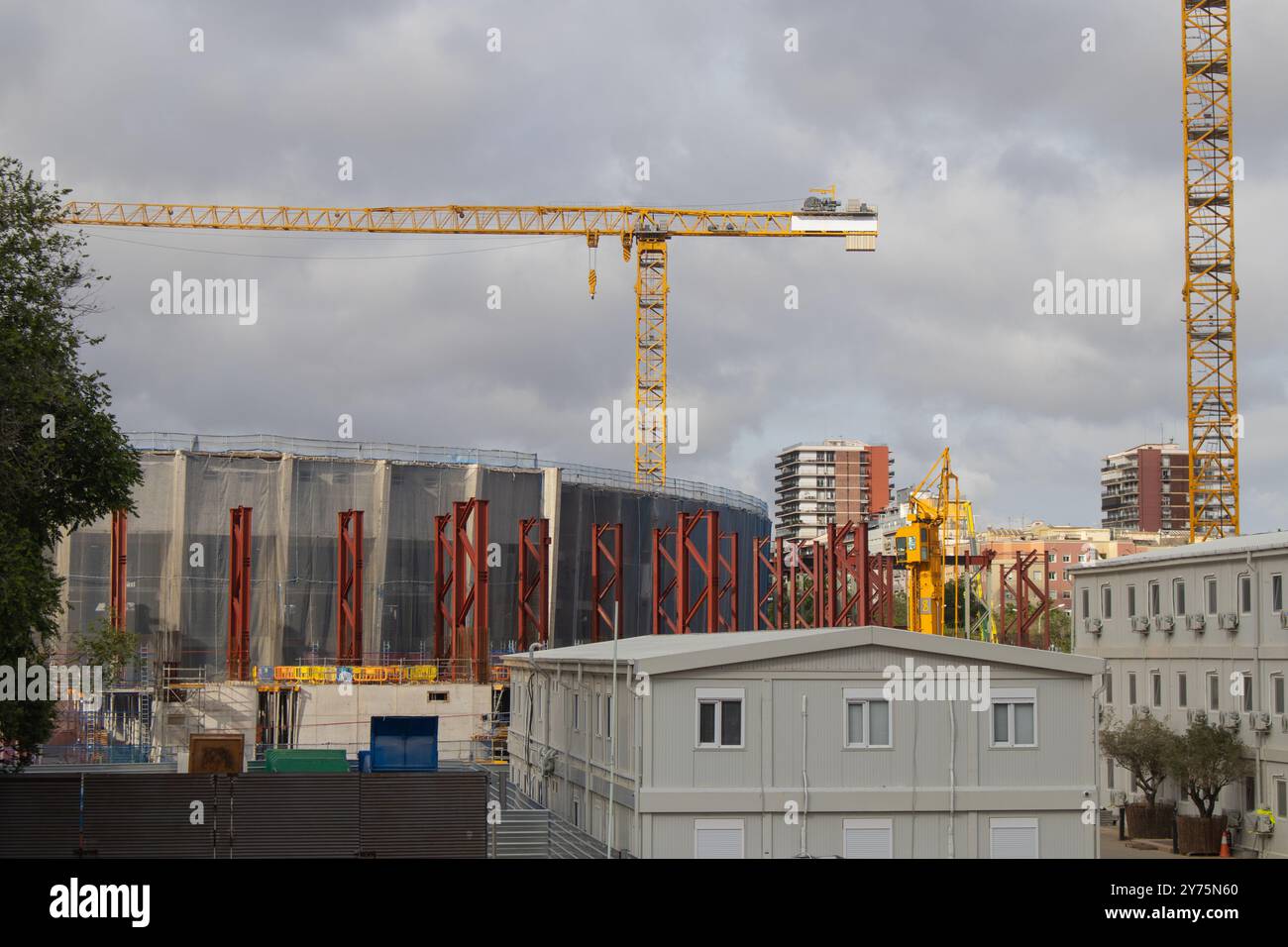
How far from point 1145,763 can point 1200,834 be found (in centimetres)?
277

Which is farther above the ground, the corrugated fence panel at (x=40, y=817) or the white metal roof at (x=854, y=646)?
the white metal roof at (x=854, y=646)

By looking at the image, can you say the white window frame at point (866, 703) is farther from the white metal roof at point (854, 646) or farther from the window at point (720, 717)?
the window at point (720, 717)

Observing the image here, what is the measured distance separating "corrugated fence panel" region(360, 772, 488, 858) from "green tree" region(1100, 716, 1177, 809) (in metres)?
24.5

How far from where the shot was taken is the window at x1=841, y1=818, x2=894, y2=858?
26938mm

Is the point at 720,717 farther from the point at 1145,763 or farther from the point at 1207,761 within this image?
the point at 1145,763

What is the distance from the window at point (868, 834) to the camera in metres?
26.9

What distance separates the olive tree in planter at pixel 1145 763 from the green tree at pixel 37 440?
29715 millimetres

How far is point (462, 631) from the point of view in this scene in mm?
72438

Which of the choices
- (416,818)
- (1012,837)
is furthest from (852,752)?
(416,818)

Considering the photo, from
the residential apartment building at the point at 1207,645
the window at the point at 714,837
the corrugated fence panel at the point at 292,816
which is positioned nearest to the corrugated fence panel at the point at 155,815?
the corrugated fence panel at the point at 292,816

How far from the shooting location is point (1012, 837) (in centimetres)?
2717
